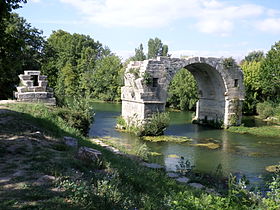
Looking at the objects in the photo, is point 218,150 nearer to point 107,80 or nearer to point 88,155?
point 88,155

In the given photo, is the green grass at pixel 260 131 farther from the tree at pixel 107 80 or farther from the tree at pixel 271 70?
the tree at pixel 107 80

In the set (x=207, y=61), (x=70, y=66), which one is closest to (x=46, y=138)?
(x=207, y=61)

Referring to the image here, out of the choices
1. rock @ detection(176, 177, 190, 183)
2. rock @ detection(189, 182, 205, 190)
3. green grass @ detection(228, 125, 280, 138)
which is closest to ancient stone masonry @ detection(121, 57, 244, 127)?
green grass @ detection(228, 125, 280, 138)

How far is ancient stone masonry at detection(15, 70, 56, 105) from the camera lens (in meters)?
10.3

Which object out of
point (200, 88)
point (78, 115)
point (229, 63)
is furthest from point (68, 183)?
point (200, 88)

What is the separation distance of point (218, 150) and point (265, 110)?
12316mm

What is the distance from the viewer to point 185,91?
27.6 metres

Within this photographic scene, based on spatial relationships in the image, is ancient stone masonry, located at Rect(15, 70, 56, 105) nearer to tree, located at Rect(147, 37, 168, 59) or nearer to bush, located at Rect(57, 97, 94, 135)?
bush, located at Rect(57, 97, 94, 135)

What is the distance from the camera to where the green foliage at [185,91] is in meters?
27.5

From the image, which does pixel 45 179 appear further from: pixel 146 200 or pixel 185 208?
pixel 185 208

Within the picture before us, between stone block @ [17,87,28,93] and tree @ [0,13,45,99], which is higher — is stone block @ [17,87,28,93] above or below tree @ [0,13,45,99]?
below

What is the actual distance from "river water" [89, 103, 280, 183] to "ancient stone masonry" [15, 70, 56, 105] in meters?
3.61

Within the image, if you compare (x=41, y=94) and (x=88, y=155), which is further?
(x=41, y=94)

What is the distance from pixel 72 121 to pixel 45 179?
606 cm
